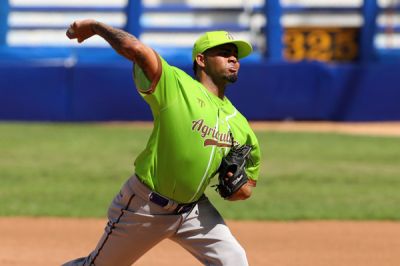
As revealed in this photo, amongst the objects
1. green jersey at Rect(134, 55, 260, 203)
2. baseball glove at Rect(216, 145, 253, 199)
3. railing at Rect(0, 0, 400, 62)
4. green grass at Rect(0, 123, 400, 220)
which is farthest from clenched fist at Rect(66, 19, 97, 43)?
railing at Rect(0, 0, 400, 62)

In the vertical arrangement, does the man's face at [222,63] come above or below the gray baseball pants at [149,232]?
above

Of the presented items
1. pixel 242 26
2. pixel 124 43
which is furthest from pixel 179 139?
pixel 242 26

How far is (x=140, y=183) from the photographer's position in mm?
5352

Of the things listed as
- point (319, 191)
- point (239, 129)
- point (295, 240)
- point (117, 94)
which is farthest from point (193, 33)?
point (239, 129)

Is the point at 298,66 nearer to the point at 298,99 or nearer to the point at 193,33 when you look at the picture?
the point at 298,99

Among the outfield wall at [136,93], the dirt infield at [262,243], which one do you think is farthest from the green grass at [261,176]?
the outfield wall at [136,93]

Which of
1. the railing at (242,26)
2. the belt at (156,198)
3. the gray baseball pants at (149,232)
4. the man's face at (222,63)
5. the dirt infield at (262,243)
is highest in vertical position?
the man's face at (222,63)

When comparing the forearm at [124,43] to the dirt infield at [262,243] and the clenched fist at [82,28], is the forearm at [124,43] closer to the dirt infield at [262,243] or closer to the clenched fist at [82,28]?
the clenched fist at [82,28]

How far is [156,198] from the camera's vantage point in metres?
5.32

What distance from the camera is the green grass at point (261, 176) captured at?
10539 mm

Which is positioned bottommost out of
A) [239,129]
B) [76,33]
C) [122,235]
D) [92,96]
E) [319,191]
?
[92,96]

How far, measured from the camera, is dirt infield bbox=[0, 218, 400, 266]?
25.2 ft

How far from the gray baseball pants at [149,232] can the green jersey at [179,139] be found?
4.6 inches

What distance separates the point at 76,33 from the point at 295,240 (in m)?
4.25
